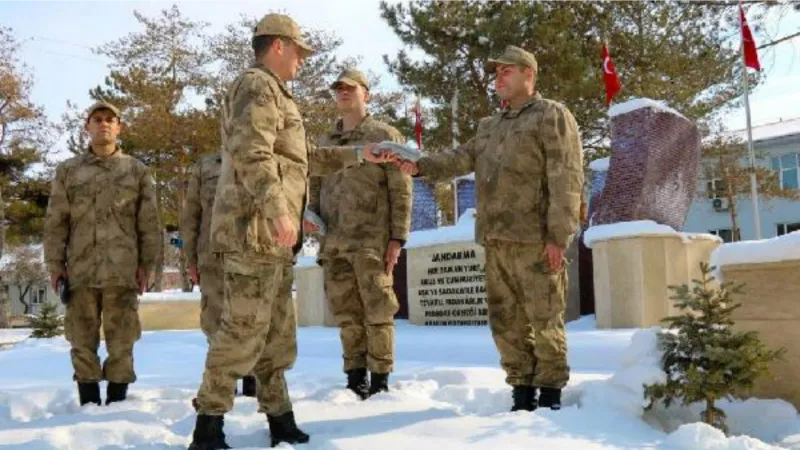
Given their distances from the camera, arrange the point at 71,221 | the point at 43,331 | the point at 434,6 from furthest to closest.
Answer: the point at 434,6, the point at 43,331, the point at 71,221

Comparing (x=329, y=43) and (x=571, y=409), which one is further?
(x=329, y=43)

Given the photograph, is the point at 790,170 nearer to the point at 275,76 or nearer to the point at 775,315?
the point at 775,315

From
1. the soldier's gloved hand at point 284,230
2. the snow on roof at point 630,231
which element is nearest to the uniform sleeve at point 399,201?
the soldier's gloved hand at point 284,230

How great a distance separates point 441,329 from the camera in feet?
31.2

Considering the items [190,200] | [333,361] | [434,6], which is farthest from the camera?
[434,6]

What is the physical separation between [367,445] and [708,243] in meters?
6.84

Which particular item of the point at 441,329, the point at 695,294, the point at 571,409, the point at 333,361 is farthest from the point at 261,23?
Answer: the point at 441,329

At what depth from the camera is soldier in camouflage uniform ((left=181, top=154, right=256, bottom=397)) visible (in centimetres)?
469

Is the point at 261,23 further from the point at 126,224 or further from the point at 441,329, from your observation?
the point at 441,329

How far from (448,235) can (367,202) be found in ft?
18.1

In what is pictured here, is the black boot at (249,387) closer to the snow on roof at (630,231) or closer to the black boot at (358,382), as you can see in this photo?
the black boot at (358,382)

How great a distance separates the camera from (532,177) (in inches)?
158

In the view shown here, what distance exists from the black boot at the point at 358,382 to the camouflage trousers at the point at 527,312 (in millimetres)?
898

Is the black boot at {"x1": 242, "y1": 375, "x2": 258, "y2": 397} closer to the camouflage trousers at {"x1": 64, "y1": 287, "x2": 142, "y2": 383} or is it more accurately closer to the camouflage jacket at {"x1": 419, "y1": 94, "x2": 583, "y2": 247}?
the camouflage trousers at {"x1": 64, "y1": 287, "x2": 142, "y2": 383}
